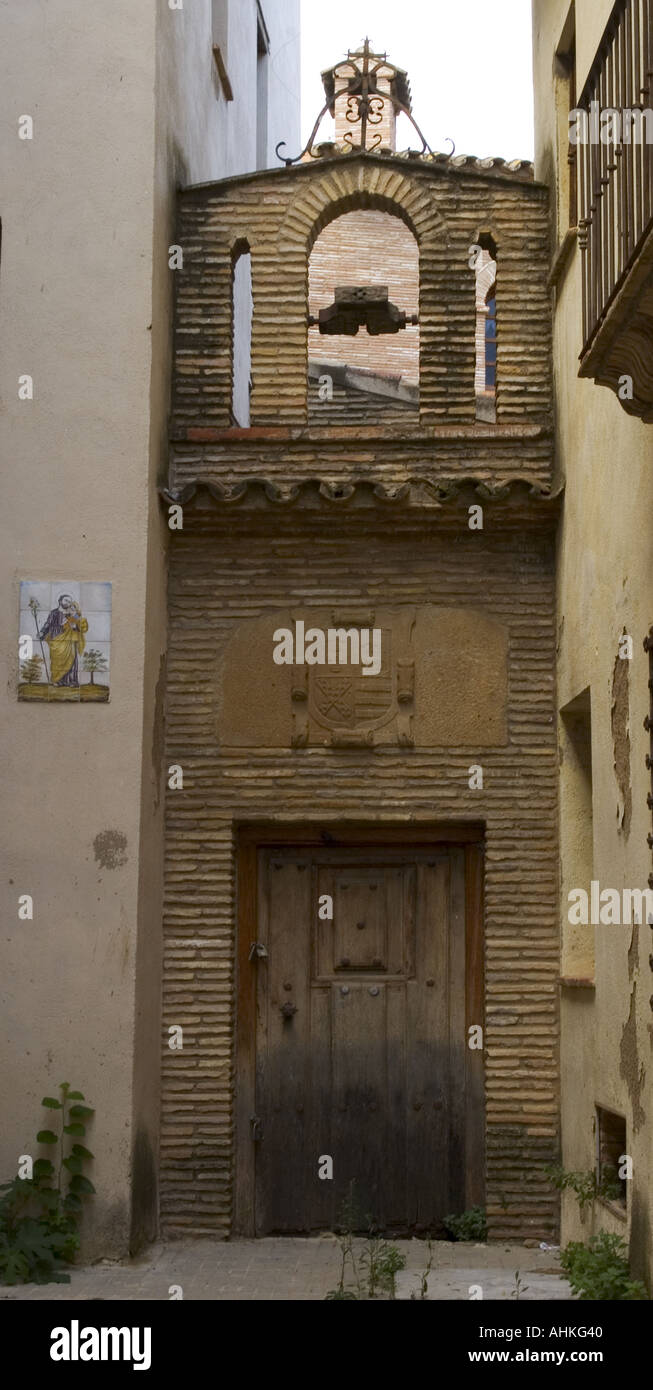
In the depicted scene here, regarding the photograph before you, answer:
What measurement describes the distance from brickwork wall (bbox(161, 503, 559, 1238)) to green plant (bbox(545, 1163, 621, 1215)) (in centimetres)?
26

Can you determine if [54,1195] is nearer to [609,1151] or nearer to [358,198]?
[609,1151]

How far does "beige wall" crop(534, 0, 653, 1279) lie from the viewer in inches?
253

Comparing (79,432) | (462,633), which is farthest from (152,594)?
(462,633)

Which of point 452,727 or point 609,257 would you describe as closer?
point 609,257

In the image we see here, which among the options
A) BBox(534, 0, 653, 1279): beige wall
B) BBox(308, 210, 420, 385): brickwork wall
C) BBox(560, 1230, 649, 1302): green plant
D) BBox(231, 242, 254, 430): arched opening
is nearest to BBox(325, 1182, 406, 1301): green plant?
BBox(560, 1230, 649, 1302): green plant

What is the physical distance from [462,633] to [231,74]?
5481mm

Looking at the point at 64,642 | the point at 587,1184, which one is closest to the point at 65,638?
the point at 64,642

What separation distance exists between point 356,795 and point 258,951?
0.95 m

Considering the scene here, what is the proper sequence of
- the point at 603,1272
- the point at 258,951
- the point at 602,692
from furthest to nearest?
the point at 258,951 < the point at 602,692 < the point at 603,1272

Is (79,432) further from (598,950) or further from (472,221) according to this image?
(598,950)

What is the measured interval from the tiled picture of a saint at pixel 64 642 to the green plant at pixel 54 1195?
182cm

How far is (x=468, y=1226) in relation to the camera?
8.42 metres

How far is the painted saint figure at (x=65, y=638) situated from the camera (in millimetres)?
8094

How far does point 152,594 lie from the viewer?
834 centimetres
